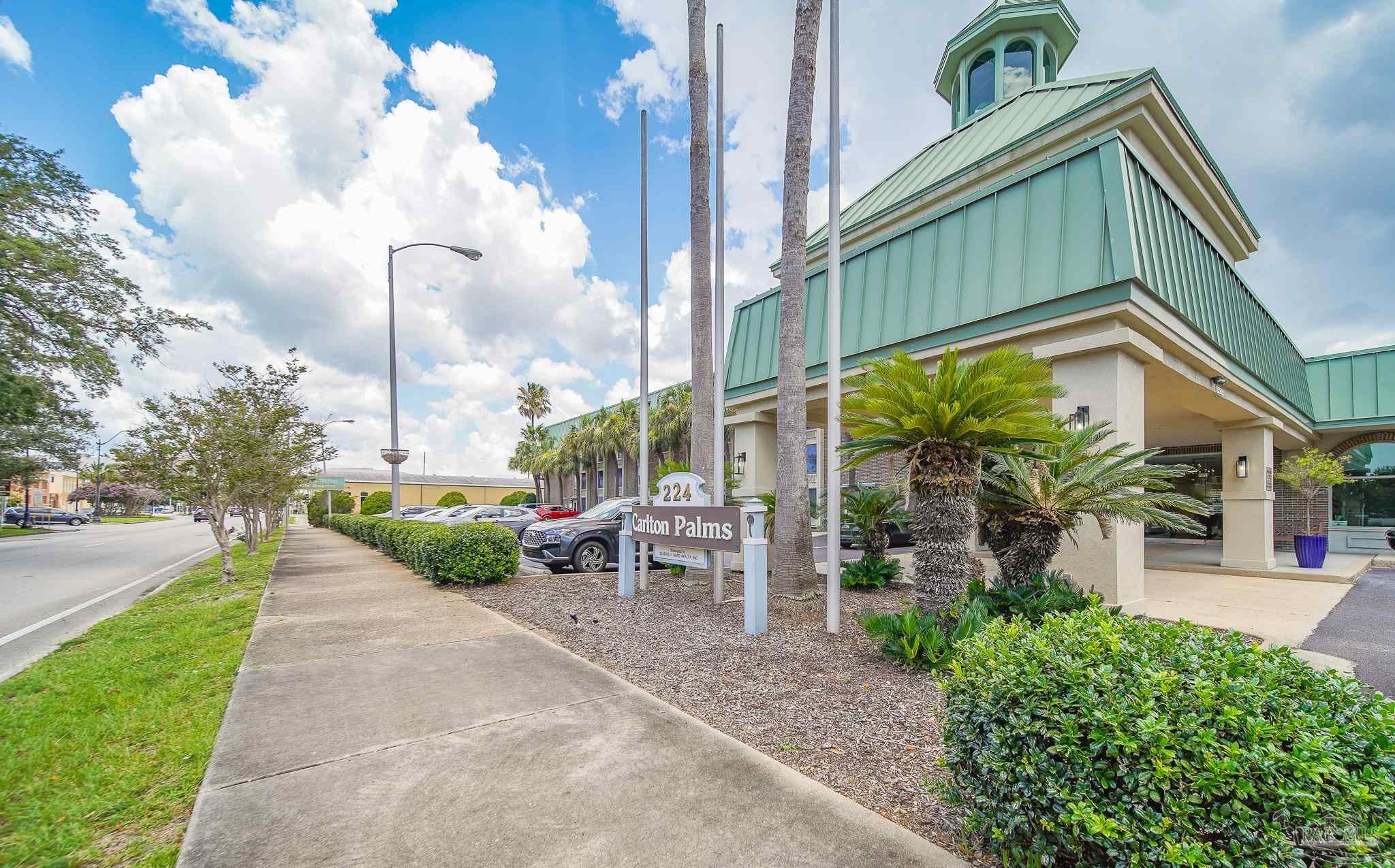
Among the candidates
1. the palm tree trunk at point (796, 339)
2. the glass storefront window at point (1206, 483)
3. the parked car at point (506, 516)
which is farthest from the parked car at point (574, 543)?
the glass storefront window at point (1206, 483)

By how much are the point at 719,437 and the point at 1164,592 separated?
813cm

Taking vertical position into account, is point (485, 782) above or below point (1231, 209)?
below

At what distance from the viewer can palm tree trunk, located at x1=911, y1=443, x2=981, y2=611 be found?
533 centimetres

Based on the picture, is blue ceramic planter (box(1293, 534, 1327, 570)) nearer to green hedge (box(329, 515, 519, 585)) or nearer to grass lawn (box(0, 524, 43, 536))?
green hedge (box(329, 515, 519, 585))

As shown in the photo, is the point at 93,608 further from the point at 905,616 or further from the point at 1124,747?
the point at 1124,747

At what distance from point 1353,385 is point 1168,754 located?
72.9 feet

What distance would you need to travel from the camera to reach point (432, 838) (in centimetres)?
270

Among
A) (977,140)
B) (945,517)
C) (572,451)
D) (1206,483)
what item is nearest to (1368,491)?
(1206,483)

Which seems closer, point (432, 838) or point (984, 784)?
point (984, 784)

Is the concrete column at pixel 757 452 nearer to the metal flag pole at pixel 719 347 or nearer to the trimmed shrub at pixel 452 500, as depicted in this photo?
the metal flag pole at pixel 719 347

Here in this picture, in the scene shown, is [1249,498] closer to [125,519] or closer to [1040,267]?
[1040,267]

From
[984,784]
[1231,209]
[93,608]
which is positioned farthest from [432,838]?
[1231,209]

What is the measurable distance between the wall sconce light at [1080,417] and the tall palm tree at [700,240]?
505 cm

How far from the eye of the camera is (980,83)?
1750 centimetres
